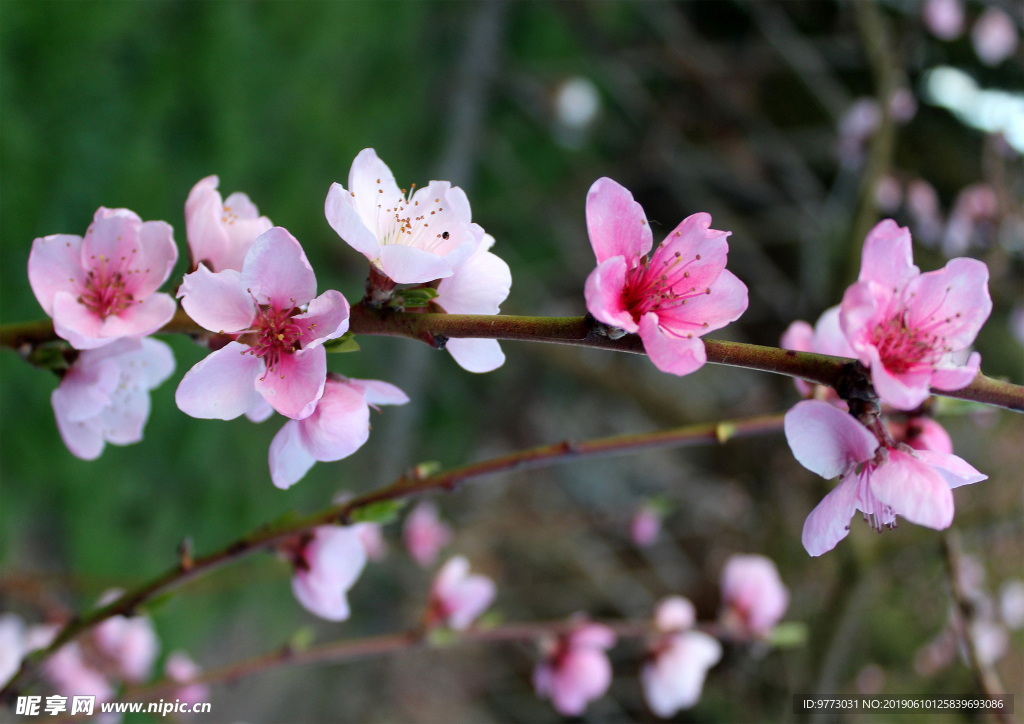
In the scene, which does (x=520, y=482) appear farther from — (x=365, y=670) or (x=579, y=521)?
(x=579, y=521)

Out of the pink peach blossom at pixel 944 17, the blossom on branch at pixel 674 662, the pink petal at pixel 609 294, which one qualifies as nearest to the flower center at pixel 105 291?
the pink petal at pixel 609 294

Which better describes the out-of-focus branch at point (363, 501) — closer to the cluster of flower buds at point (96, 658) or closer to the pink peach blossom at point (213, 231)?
the pink peach blossom at point (213, 231)

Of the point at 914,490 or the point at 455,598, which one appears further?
A: the point at 455,598

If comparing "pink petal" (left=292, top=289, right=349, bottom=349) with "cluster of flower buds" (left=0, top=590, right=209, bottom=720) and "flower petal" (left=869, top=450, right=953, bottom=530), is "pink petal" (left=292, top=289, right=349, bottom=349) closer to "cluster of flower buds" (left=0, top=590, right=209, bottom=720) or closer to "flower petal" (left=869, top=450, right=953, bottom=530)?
"flower petal" (left=869, top=450, right=953, bottom=530)

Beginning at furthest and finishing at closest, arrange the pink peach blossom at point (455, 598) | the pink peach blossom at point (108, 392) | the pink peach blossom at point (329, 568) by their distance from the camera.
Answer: the pink peach blossom at point (455, 598), the pink peach blossom at point (329, 568), the pink peach blossom at point (108, 392)

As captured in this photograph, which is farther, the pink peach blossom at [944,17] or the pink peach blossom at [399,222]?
the pink peach blossom at [944,17]

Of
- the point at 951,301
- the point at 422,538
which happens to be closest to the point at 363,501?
the point at 951,301

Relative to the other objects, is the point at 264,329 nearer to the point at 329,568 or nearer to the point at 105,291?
the point at 105,291

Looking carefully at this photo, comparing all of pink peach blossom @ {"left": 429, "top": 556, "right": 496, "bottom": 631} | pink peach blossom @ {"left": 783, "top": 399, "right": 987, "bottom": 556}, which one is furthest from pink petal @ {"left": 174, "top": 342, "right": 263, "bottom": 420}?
pink peach blossom @ {"left": 429, "top": 556, "right": 496, "bottom": 631}
